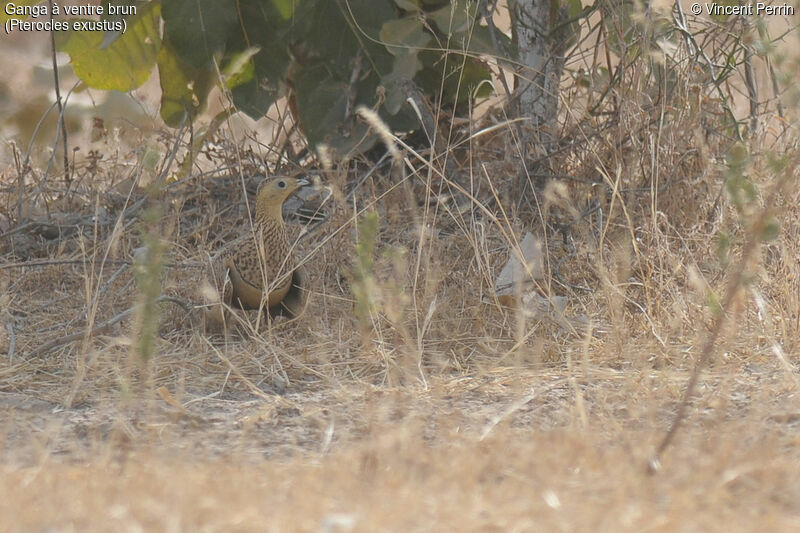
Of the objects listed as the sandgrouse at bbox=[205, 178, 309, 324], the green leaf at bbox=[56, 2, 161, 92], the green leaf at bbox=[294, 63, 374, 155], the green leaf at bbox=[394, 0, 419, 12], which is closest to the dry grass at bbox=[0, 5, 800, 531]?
the sandgrouse at bbox=[205, 178, 309, 324]

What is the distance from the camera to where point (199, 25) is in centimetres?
437

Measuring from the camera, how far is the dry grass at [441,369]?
1917 millimetres

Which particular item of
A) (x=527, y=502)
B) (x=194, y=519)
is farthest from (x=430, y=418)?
(x=194, y=519)

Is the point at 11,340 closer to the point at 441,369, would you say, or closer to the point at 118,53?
the point at 441,369

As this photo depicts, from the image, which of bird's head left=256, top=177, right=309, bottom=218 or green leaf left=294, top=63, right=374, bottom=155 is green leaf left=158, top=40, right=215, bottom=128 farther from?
bird's head left=256, top=177, right=309, bottom=218

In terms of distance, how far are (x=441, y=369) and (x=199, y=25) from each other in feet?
7.15

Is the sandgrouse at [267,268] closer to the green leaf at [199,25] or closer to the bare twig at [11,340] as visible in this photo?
the bare twig at [11,340]

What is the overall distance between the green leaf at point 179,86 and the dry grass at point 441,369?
0.77ft

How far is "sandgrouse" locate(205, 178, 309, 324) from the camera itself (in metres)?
3.60

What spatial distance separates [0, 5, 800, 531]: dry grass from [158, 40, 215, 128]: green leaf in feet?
0.77

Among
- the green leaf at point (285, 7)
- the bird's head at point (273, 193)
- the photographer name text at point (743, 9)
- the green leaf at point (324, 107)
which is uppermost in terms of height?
the green leaf at point (285, 7)

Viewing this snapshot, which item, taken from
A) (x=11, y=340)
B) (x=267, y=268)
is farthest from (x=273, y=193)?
(x=11, y=340)

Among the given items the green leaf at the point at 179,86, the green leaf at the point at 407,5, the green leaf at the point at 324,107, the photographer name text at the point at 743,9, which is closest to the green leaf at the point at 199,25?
the green leaf at the point at 179,86

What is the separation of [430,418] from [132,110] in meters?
4.33
